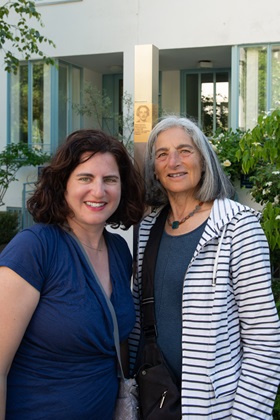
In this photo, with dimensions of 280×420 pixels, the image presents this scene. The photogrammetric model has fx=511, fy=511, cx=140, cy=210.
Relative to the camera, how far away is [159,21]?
10734 millimetres

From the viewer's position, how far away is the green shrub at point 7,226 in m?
10.5

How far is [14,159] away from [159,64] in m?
4.08

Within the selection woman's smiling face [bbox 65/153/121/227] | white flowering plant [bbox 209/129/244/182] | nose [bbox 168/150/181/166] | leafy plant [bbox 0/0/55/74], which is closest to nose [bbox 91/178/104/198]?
woman's smiling face [bbox 65/153/121/227]

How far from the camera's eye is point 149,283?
2.23 meters

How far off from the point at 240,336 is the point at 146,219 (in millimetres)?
732

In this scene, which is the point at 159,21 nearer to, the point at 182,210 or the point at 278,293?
the point at 278,293

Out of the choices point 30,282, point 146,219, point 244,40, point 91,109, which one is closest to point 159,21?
point 244,40

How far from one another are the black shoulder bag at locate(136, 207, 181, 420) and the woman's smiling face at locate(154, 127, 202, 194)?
1.12 ft

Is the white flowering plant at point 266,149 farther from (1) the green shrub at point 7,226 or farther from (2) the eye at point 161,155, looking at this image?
(1) the green shrub at point 7,226

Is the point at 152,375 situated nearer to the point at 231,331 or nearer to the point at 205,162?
the point at 231,331

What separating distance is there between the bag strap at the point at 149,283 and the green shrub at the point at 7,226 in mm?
8641

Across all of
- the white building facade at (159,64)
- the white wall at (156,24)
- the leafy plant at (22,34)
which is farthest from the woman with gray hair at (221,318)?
the white wall at (156,24)

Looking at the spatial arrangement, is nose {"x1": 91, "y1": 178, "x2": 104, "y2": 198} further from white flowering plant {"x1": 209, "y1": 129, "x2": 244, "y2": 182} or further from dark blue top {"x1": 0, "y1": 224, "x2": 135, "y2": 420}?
white flowering plant {"x1": 209, "y1": 129, "x2": 244, "y2": 182}

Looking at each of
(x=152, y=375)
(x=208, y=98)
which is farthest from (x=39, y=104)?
(x=152, y=375)
